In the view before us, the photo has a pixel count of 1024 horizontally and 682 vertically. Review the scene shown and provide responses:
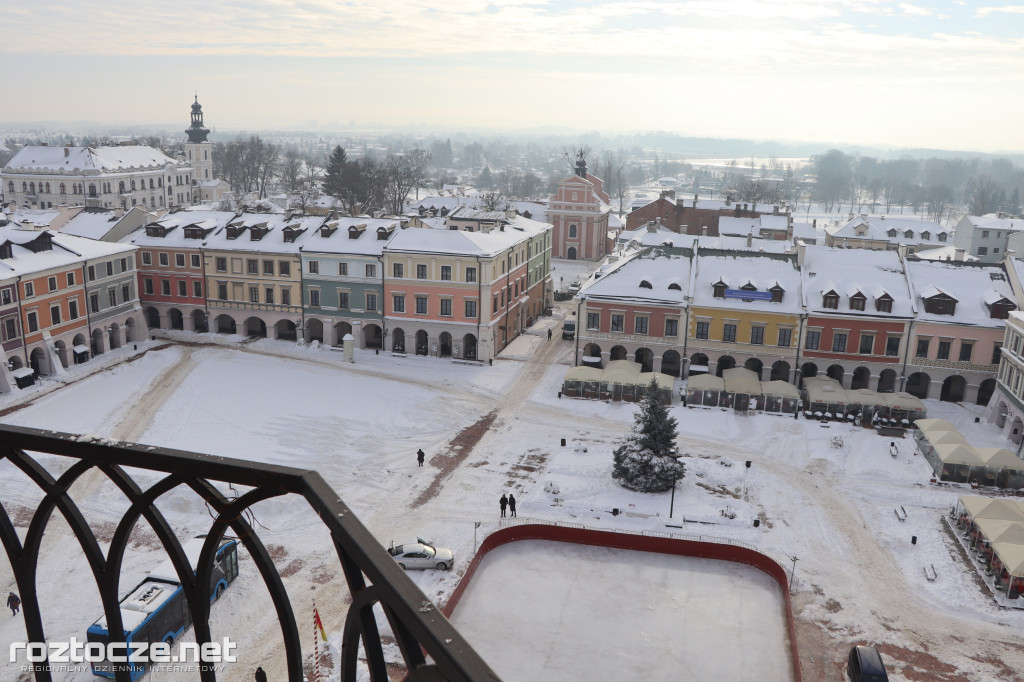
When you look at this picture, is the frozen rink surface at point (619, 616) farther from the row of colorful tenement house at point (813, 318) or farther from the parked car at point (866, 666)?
the row of colorful tenement house at point (813, 318)

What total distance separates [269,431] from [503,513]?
1448 cm

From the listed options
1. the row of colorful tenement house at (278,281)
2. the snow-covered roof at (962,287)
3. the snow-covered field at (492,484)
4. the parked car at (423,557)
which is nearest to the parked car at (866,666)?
the snow-covered field at (492,484)

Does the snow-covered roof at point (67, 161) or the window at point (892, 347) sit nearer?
the window at point (892, 347)

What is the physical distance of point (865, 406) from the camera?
43.1m

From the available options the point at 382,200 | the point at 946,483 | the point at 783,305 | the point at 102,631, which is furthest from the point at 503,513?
the point at 382,200

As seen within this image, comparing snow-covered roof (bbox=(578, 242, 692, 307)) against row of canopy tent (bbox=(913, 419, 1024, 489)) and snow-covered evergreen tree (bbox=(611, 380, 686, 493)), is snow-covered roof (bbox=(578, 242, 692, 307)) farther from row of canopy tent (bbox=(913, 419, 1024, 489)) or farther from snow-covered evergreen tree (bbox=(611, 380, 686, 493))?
row of canopy tent (bbox=(913, 419, 1024, 489))

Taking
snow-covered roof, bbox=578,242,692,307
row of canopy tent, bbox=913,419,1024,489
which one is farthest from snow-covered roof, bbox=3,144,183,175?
row of canopy tent, bbox=913,419,1024,489

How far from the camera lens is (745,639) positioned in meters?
24.5

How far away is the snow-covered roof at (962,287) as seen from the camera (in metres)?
45.9

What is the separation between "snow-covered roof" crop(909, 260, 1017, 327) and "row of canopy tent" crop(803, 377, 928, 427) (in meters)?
6.18

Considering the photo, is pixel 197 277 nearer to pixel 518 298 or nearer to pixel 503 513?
pixel 518 298

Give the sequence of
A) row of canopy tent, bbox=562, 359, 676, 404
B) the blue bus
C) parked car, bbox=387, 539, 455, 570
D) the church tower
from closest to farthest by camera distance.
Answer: the blue bus → parked car, bbox=387, 539, 455, 570 → row of canopy tent, bbox=562, 359, 676, 404 → the church tower

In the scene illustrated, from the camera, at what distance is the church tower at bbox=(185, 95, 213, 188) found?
12075 cm

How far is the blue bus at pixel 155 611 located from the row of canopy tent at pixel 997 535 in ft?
84.7
